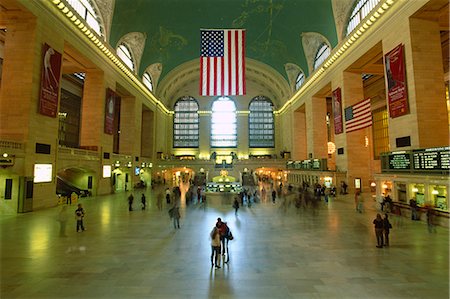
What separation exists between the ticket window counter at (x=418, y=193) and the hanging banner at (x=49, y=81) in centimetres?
1916

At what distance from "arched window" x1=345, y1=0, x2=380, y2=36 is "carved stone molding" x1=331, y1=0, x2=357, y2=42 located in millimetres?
308

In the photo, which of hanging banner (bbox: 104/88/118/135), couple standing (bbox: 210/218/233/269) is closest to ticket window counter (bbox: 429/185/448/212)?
couple standing (bbox: 210/218/233/269)

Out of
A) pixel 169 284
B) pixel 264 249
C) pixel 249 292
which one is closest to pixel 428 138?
pixel 264 249

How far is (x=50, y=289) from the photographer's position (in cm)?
455

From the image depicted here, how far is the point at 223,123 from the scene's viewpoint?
4481cm

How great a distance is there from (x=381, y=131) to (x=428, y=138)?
15923 millimetres

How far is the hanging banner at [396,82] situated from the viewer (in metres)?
13.7

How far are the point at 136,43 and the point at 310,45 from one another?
18.7 metres

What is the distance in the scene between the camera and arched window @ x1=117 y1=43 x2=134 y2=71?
81.4ft

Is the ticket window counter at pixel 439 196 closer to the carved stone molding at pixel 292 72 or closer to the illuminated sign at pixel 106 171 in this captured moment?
the illuminated sign at pixel 106 171

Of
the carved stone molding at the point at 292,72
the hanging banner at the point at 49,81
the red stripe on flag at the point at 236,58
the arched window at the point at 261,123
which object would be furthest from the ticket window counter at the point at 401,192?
the arched window at the point at 261,123

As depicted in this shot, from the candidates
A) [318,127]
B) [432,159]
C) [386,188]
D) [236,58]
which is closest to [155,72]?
[236,58]

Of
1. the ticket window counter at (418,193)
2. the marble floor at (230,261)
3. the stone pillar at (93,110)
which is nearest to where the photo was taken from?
the marble floor at (230,261)

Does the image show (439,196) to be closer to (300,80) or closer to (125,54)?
(300,80)
